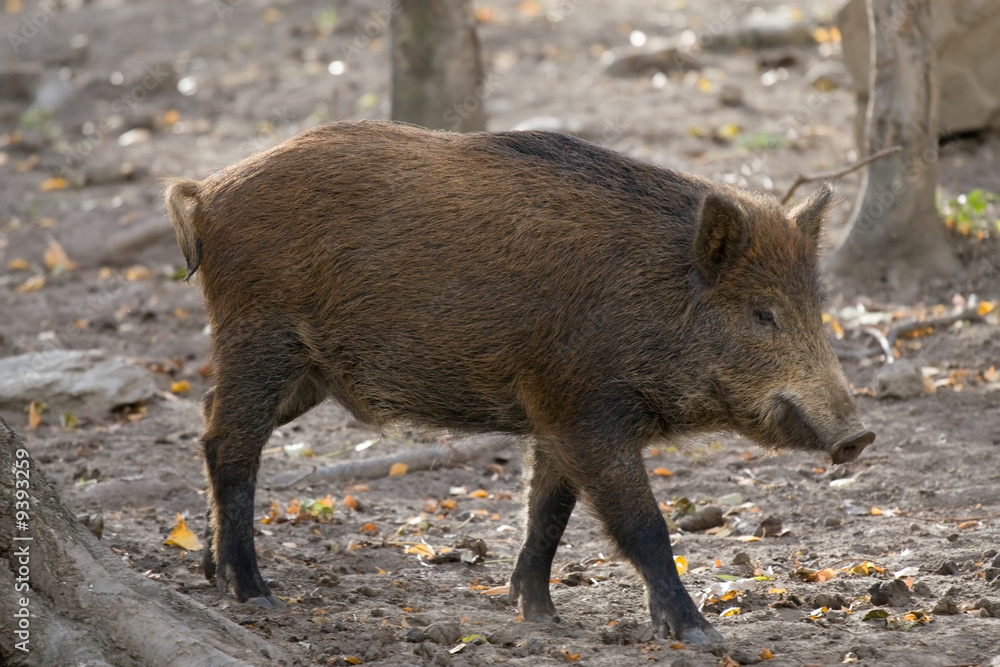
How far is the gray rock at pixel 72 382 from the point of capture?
678 centimetres

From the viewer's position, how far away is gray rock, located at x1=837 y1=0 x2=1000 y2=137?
909 cm

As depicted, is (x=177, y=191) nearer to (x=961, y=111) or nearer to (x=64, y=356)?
(x=64, y=356)

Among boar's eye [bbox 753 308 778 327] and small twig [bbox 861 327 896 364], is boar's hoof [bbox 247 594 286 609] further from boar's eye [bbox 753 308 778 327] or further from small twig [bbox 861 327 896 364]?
small twig [bbox 861 327 896 364]

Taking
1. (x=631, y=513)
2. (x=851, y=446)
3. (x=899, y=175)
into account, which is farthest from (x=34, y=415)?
(x=899, y=175)

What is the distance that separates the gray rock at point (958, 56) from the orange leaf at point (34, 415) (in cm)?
646

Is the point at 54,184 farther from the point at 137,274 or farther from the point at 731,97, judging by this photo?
the point at 731,97

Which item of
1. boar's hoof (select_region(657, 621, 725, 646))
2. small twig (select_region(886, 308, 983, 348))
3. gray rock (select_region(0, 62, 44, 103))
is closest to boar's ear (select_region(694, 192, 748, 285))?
boar's hoof (select_region(657, 621, 725, 646))

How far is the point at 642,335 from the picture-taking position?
419cm

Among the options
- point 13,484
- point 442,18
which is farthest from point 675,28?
point 13,484

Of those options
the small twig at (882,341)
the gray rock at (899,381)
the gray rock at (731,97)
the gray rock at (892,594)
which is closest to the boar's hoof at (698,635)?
the gray rock at (892,594)

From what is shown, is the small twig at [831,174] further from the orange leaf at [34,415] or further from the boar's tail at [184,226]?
the orange leaf at [34,415]

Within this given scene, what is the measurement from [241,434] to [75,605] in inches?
44.0

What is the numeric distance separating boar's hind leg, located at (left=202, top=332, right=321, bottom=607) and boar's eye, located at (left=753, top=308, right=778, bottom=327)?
1.79 m

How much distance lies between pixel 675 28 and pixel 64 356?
9647 millimetres
